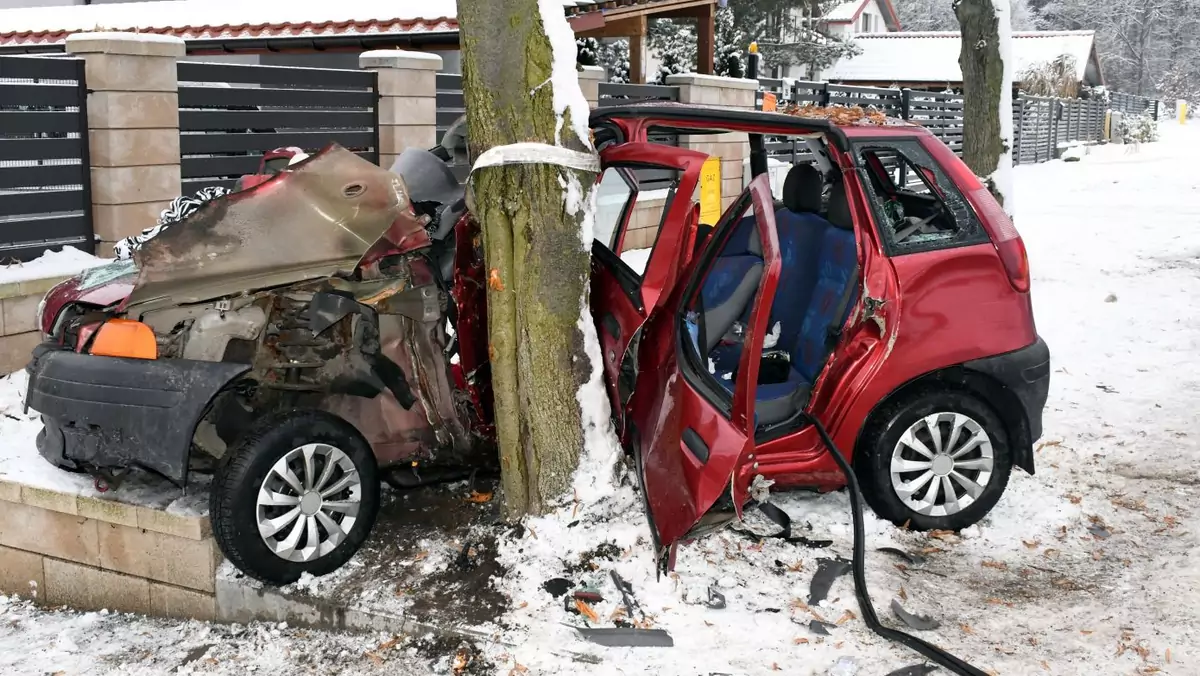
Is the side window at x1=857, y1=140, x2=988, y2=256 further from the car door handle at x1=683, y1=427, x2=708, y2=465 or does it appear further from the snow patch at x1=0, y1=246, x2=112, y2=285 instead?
the snow patch at x1=0, y1=246, x2=112, y2=285

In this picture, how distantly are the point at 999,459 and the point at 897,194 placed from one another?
136cm

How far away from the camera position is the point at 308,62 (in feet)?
49.6

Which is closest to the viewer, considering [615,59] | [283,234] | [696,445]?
[696,445]

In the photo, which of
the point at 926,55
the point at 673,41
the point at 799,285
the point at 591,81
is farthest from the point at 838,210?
the point at 926,55

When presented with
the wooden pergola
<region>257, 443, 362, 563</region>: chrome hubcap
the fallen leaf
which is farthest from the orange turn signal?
the wooden pergola

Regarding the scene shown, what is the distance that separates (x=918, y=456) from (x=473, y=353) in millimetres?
2005

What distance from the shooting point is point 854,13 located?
5025cm

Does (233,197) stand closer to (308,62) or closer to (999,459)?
(999,459)

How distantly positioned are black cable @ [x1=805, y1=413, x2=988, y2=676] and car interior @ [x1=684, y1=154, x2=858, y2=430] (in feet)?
1.31

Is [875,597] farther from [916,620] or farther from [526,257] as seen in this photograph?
[526,257]

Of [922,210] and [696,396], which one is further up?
[922,210]

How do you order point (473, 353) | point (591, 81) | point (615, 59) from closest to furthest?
point (473, 353) < point (591, 81) < point (615, 59)

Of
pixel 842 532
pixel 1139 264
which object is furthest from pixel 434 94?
pixel 1139 264

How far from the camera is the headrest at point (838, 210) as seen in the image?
16.2 ft
